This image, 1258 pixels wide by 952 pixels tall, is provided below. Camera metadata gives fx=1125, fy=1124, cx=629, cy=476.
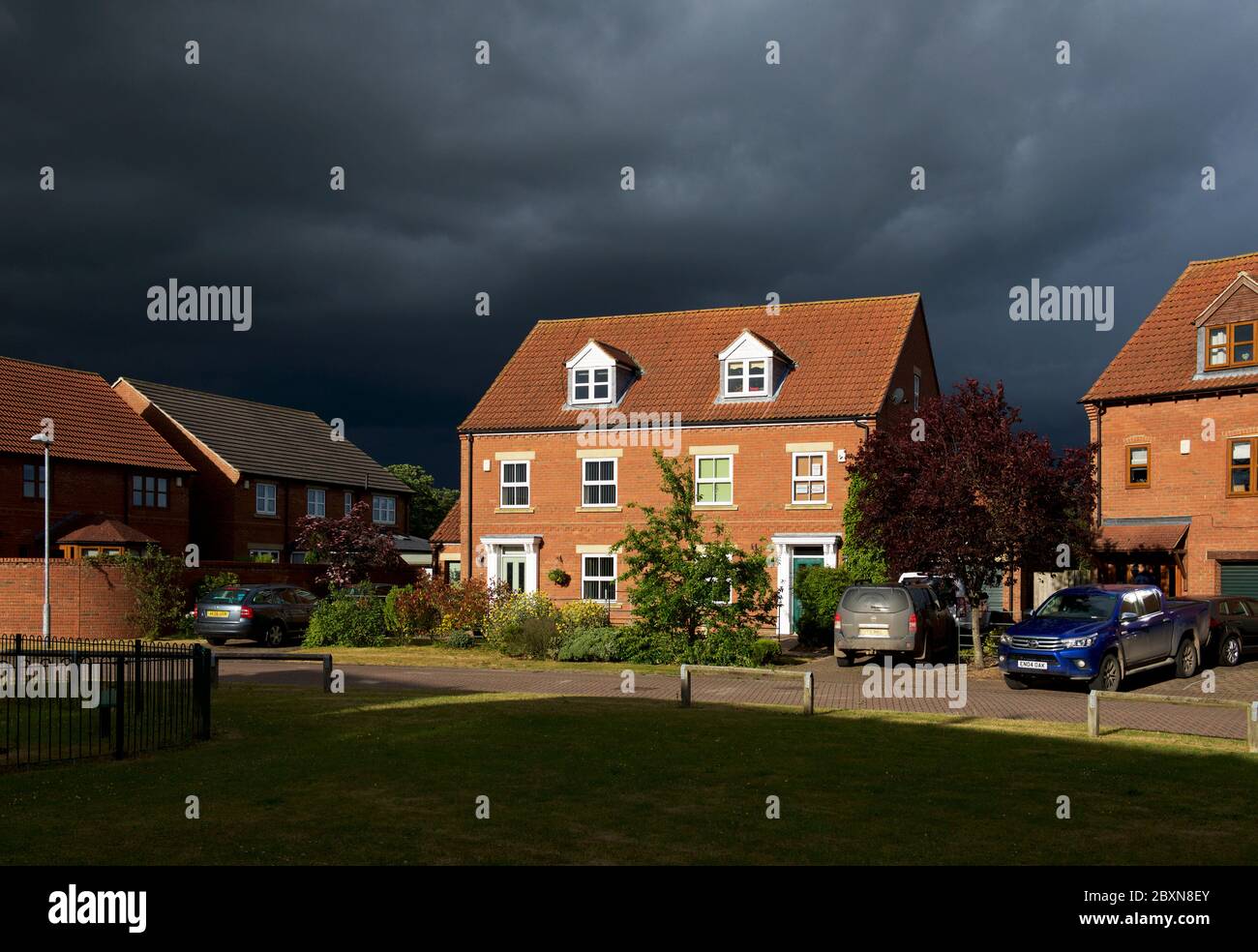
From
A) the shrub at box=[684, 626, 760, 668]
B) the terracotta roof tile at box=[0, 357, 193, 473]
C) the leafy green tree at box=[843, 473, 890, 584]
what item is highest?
the terracotta roof tile at box=[0, 357, 193, 473]

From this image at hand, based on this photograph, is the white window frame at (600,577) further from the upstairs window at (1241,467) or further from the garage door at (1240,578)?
the upstairs window at (1241,467)

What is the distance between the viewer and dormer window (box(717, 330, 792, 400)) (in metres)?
37.6

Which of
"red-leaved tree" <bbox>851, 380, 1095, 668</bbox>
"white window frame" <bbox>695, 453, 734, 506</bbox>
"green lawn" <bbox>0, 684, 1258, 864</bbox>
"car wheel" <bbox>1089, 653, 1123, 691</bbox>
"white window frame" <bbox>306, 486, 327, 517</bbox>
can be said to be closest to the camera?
"green lawn" <bbox>0, 684, 1258, 864</bbox>

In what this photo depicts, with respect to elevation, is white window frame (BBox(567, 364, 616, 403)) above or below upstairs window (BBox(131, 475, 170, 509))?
above

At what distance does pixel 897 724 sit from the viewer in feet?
51.7

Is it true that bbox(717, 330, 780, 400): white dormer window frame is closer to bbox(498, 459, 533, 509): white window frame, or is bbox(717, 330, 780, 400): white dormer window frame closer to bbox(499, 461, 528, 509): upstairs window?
bbox(498, 459, 533, 509): white window frame

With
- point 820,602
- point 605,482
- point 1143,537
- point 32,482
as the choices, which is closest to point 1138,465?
point 1143,537

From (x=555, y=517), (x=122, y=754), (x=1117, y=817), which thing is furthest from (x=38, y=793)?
(x=555, y=517)

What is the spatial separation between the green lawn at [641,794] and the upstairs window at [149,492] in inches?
1444

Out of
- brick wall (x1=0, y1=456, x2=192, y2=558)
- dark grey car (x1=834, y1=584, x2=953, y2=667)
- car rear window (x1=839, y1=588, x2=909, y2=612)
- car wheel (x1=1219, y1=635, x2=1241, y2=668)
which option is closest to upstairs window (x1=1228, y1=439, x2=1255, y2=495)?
car wheel (x1=1219, y1=635, x2=1241, y2=668)

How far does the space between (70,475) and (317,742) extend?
37.2m

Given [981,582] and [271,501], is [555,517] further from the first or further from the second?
[271,501]

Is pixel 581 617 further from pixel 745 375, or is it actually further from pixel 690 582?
pixel 745 375

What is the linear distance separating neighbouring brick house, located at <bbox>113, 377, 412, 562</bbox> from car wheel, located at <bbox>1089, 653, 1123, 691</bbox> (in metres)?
42.6
